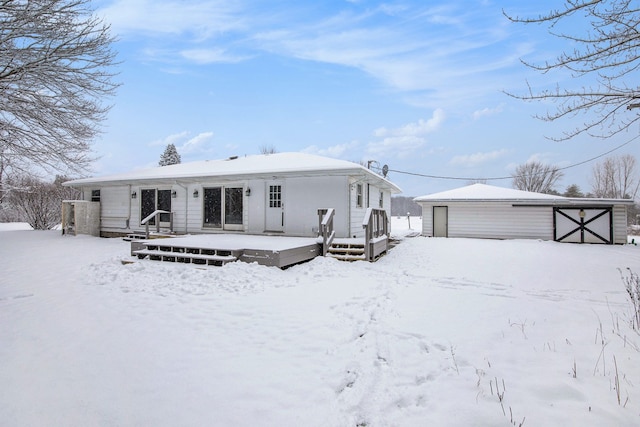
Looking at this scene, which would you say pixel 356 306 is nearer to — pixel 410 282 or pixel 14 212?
pixel 410 282

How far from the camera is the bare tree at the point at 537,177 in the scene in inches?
1505

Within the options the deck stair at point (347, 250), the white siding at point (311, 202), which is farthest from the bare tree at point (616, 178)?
the deck stair at point (347, 250)

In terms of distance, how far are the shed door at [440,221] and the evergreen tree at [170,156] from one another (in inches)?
1127

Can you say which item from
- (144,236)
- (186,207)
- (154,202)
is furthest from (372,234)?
(154,202)

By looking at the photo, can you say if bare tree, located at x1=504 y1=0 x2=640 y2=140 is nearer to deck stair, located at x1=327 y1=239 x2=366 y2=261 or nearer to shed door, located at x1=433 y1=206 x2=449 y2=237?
deck stair, located at x1=327 y1=239 x2=366 y2=261

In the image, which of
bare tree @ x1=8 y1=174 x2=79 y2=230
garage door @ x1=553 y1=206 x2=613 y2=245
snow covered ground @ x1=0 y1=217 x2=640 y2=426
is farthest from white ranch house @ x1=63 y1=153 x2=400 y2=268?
garage door @ x1=553 y1=206 x2=613 y2=245

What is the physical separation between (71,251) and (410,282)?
11362 mm

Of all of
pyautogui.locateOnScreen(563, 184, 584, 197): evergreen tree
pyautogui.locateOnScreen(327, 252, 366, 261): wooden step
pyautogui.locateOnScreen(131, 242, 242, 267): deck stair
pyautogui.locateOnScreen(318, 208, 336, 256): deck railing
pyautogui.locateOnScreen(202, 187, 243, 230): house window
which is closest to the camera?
pyautogui.locateOnScreen(131, 242, 242, 267): deck stair

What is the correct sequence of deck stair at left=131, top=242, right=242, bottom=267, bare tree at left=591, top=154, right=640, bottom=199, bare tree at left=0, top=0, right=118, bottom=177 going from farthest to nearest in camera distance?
bare tree at left=591, top=154, right=640, bottom=199
deck stair at left=131, top=242, right=242, bottom=267
bare tree at left=0, top=0, right=118, bottom=177

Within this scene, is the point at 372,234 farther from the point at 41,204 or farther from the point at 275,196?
the point at 41,204

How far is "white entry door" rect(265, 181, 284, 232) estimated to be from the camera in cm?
1140

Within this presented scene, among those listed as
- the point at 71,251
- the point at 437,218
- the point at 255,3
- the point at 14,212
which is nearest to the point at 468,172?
the point at 437,218

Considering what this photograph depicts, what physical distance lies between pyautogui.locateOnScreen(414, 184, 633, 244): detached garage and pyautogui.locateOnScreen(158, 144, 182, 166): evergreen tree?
2834 cm

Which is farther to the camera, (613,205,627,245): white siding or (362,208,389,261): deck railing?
(613,205,627,245): white siding
